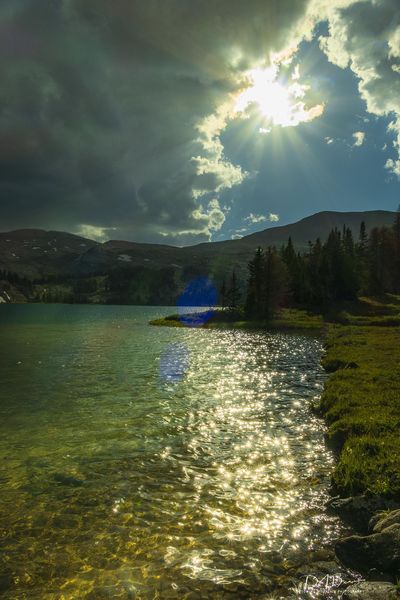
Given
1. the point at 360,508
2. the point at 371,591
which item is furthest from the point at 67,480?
the point at 371,591

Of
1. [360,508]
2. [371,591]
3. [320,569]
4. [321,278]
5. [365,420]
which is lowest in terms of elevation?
[320,569]

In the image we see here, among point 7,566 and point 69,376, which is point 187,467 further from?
point 69,376

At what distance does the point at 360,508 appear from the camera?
11.5 metres

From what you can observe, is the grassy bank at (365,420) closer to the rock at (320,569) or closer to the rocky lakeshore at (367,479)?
the rocky lakeshore at (367,479)

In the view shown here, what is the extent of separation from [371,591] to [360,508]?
3.81 metres

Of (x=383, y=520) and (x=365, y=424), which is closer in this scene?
(x=383, y=520)

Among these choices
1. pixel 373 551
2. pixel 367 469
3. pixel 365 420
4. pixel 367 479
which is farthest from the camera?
pixel 365 420

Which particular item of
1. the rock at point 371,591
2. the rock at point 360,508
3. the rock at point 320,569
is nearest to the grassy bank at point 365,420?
the rock at point 360,508

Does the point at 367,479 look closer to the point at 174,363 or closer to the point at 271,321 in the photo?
the point at 174,363

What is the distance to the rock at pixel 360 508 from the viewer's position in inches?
439

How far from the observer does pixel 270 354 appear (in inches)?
1924

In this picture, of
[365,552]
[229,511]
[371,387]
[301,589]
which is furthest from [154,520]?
[371,387]

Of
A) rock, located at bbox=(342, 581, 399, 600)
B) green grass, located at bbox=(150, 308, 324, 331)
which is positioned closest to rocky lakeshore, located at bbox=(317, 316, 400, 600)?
rock, located at bbox=(342, 581, 399, 600)

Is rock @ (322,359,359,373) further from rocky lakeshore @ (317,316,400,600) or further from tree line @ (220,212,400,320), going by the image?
tree line @ (220,212,400,320)
